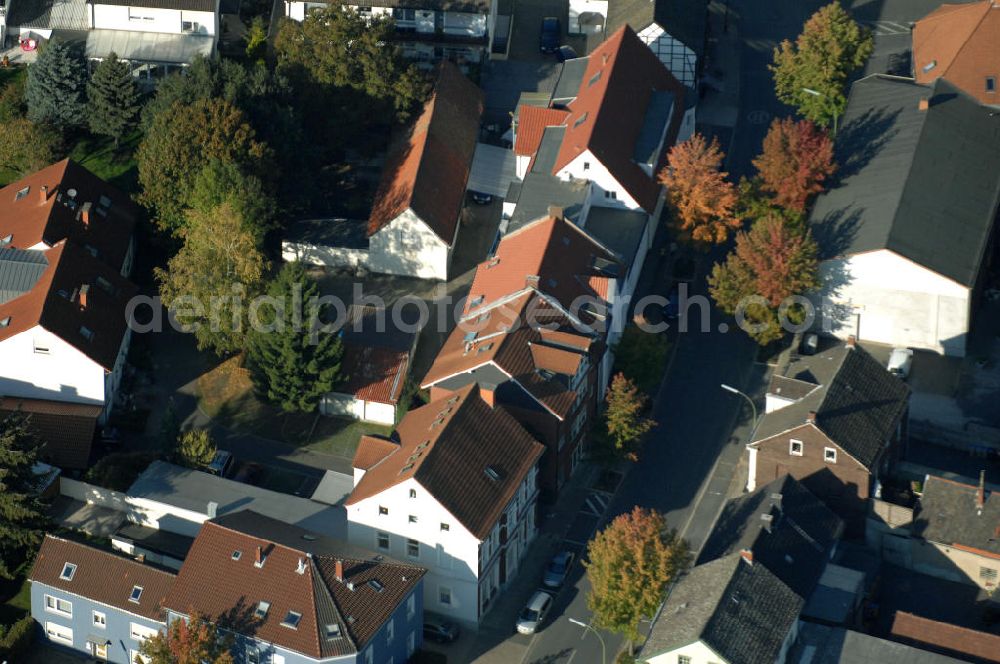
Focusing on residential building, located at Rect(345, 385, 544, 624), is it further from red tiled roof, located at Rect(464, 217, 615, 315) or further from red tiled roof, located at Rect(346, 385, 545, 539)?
red tiled roof, located at Rect(464, 217, 615, 315)

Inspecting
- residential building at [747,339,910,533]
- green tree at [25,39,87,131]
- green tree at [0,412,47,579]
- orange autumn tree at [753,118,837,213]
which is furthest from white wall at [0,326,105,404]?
orange autumn tree at [753,118,837,213]

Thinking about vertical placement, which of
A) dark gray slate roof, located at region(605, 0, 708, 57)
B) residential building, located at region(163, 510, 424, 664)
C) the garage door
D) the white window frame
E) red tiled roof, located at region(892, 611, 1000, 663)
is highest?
dark gray slate roof, located at region(605, 0, 708, 57)

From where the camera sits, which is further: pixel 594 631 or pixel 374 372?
pixel 374 372

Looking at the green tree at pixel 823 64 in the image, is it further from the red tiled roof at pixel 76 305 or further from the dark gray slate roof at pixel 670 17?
the red tiled roof at pixel 76 305

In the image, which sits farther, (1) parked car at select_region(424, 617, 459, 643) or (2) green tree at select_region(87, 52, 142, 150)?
(2) green tree at select_region(87, 52, 142, 150)

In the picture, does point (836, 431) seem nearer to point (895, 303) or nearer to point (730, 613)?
point (730, 613)

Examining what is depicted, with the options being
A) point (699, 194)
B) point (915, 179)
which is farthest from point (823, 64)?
point (699, 194)

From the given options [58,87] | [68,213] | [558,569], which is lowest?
[558,569]

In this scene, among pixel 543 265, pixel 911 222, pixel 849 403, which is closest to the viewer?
pixel 849 403
